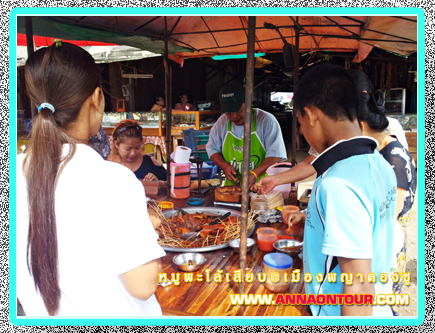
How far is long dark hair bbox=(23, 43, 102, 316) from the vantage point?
3.21 feet

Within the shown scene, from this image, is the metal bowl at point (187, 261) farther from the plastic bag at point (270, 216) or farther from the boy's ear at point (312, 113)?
the boy's ear at point (312, 113)

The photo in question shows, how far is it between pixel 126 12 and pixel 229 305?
4.75 feet

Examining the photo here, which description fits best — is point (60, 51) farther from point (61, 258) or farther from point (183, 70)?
point (183, 70)

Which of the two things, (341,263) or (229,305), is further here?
(229,305)

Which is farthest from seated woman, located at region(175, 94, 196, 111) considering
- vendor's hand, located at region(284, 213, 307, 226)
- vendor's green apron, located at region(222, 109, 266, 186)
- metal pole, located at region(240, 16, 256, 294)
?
metal pole, located at region(240, 16, 256, 294)

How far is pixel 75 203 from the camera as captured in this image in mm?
981

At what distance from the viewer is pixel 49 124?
3.21 ft

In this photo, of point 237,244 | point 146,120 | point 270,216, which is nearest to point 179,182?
point 270,216

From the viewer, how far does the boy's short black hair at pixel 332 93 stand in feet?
3.72

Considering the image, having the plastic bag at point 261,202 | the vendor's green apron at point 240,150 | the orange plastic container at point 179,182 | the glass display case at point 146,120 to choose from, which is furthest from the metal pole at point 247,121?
the glass display case at point 146,120

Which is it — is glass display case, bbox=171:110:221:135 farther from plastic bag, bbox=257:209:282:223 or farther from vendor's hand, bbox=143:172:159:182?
plastic bag, bbox=257:209:282:223

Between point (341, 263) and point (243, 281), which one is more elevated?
point (341, 263)

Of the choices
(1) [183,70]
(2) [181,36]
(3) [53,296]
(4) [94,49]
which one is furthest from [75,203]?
(1) [183,70]

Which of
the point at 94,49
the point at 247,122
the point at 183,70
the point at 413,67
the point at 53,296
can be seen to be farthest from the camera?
the point at 183,70
